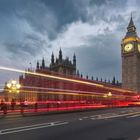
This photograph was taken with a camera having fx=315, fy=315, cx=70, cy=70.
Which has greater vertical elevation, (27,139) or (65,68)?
(65,68)

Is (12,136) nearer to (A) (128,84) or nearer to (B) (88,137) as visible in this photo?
(B) (88,137)

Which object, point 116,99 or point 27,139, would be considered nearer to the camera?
point 27,139

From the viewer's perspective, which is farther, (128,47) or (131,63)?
(128,47)

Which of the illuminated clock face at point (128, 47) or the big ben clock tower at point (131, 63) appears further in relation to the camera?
the illuminated clock face at point (128, 47)

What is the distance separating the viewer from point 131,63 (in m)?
137

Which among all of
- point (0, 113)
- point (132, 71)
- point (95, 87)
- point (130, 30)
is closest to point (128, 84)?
point (132, 71)

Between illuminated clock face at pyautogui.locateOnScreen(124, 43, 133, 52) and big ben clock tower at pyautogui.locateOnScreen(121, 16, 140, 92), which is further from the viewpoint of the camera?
illuminated clock face at pyautogui.locateOnScreen(124, 43, 133, 52)

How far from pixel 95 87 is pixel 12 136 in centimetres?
5388

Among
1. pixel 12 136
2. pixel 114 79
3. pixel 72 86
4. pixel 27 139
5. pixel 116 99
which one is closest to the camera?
pixel 27 139

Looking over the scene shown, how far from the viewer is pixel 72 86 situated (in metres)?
61.4

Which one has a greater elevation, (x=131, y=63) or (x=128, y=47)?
(x=128, y=47)

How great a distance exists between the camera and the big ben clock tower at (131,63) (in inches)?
5253

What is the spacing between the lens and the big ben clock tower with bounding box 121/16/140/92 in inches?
5253

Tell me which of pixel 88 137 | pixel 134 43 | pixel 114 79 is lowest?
pixel 88 137
